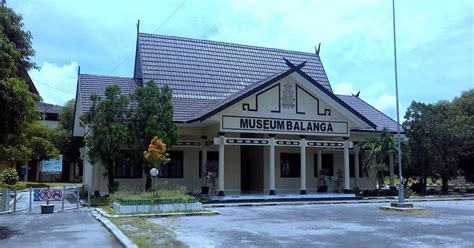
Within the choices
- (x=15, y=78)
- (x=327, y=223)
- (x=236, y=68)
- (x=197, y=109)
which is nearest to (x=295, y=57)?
(x=236, y=68)

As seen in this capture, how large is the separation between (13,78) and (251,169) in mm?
19791

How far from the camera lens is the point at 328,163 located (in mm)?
32094

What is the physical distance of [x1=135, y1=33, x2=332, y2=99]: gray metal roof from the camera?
101 ft

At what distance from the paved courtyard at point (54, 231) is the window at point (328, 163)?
56.0 ft

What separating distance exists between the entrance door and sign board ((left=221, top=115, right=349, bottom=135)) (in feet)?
11.6

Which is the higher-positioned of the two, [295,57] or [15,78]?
[295,57]

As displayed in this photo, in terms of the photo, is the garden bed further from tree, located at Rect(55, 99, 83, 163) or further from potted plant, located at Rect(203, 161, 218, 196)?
tree, located at Rect(55, 99, 83, 163)

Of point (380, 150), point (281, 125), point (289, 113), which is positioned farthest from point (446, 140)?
point (281, 125)

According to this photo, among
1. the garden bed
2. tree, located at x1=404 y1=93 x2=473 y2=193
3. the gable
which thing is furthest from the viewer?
tree, located at x1=404 y1=93 x2=473 y2=193

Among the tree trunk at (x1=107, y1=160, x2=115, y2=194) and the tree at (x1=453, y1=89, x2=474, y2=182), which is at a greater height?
the tree at (x1=453, y1=89, x2=474, y2=182)

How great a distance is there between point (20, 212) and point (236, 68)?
17.7 metres

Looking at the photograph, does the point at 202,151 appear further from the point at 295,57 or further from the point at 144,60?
the point at 295,57

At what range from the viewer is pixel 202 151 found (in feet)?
94.1

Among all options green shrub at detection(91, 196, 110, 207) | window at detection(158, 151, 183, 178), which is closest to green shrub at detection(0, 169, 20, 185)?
window at detection(158, 151, 183, 178)
